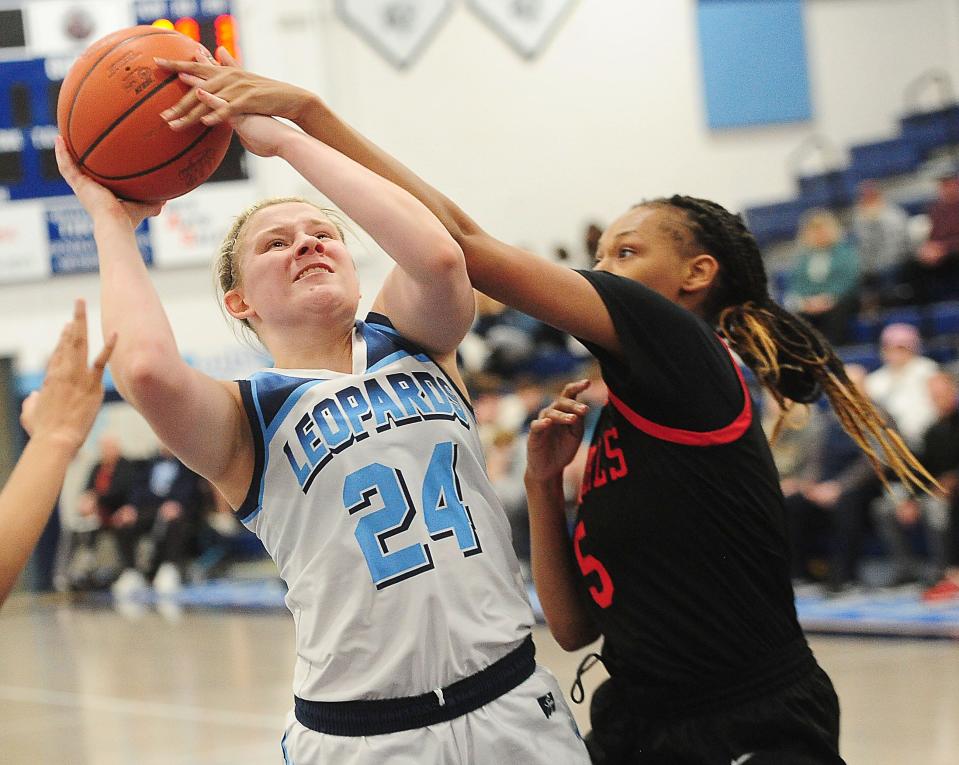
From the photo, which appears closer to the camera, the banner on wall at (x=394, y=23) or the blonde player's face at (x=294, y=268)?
the blonde player's face at (x=294, y=268)

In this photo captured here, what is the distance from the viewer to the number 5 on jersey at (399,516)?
2025 millimetres

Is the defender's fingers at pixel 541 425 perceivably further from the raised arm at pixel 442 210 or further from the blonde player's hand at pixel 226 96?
the blonde player's hand at pixel 226 96

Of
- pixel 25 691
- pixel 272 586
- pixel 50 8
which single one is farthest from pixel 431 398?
pixel 50 8

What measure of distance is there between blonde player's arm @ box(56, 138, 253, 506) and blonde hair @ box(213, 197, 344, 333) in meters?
0.19

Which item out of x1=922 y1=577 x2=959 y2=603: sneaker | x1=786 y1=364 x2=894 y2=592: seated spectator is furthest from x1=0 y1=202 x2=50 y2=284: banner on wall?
x1=922 y1=577 x2=959 y2=603: sneaker

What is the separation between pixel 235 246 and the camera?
2.28 metres

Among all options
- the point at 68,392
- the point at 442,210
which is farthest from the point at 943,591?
the point at 68,392

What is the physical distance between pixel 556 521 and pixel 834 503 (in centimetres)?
576

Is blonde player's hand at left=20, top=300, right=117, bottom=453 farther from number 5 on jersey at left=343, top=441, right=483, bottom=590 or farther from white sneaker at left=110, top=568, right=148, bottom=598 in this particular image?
white sneaker at left=110, top=568, right=148, bottom=598

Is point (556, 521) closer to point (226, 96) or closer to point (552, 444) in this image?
point (552, 444)

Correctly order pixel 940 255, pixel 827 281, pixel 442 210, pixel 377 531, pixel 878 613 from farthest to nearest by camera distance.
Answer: pixel 827 281 → pixel 940 255 → pixel 878 613 → pixel 442 210 → pixel 377 531

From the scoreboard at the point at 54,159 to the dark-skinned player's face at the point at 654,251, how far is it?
29.5 feet

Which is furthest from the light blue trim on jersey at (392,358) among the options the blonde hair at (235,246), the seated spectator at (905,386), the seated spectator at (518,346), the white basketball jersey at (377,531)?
the seated spectator at (518,346)

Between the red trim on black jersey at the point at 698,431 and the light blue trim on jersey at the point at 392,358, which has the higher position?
the light blue trim on jersey at the point at 392,358
